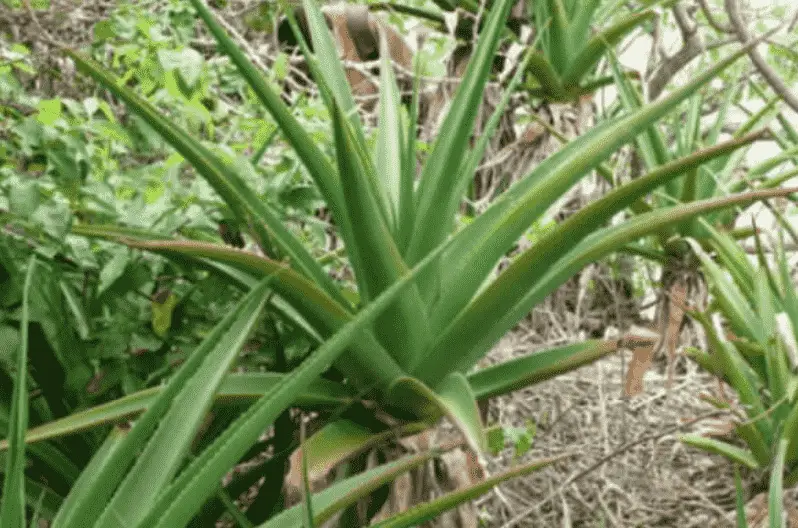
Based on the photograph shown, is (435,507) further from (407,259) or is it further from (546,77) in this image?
(546,77)

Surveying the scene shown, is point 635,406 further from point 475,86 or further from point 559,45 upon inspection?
point 475,86

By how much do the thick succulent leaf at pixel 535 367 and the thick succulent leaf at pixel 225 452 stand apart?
57 centimetres

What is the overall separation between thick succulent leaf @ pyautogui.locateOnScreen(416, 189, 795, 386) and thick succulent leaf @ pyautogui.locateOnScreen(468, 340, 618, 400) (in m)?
0.04

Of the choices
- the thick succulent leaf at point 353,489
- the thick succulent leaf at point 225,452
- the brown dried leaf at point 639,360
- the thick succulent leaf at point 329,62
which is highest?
the thick succulent leaf at point 329,62

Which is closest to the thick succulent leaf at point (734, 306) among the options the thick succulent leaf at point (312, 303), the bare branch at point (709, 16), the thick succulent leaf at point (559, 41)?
the bare branch at point (709, 16)

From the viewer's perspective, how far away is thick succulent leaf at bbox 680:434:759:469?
2.28m

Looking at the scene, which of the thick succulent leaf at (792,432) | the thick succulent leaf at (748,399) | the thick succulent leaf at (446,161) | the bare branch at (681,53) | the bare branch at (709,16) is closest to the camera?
the thick succulent leaf at (446,161)

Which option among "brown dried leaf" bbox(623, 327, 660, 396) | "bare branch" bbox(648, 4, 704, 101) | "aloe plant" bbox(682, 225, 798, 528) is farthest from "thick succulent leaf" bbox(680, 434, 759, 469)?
"bare branch" bbox(648, 4, 704, 101)

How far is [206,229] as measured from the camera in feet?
6.03

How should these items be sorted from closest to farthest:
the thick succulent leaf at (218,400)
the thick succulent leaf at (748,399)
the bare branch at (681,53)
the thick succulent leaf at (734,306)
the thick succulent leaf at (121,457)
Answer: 1. the thick succulent leaf at (121,457)
2. the thick succulent leaf at (218,400)
3. the thick succulent leaf at (748,399)
4. the thick succulent leaf at (734,306)
5. the bare branch at (681,53)

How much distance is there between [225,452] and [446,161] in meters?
0.77

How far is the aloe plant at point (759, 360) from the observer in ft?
7.19

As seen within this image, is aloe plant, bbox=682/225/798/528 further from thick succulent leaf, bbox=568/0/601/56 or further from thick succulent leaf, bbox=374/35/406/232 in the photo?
thick succulent leaf, bbox=568/0/601/56

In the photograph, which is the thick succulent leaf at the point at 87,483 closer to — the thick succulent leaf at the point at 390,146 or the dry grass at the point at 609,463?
the thick succulent leaf at the point at 390,146
